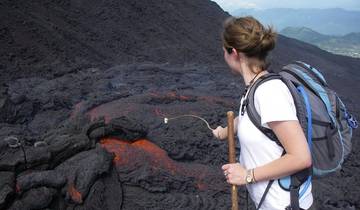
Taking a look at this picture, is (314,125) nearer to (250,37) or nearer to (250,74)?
(250,74)

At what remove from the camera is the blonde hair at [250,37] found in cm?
204

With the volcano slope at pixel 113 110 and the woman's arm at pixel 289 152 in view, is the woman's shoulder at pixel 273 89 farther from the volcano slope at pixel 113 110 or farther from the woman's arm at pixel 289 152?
the volcano slope at pixel 113 110

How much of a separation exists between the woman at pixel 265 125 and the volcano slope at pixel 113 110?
7.59 ft

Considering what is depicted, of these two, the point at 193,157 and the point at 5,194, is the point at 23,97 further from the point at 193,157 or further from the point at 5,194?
the point at 5,194

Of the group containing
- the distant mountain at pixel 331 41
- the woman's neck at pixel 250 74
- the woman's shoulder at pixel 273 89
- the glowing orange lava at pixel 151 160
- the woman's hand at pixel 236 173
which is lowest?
the distant mountain at pixel 331 41

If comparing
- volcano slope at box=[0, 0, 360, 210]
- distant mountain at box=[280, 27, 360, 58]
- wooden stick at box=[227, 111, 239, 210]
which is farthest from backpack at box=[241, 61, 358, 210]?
distant mountain at box=[280, 27, 360, 58]

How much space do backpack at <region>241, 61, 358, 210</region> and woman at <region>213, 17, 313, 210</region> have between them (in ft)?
0.12

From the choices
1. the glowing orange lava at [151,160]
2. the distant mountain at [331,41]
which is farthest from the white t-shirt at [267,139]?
the distant mountain at [331,41]

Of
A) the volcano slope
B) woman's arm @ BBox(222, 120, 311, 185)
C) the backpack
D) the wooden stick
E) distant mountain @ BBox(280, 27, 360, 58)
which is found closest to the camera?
woman's arm @ BBox(222, 120, 311, 185)

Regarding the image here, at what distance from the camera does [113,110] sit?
6.83 m

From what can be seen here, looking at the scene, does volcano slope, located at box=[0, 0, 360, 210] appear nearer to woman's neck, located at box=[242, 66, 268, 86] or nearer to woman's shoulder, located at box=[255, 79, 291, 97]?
woman's neck, located at box=[242, 66, 268, 86]

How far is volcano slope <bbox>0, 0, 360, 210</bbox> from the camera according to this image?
13.9ft

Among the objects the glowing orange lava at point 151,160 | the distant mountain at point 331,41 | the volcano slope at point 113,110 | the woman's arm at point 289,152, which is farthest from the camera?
the distant mountain at point 331,41

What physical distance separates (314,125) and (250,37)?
1.70 ft
